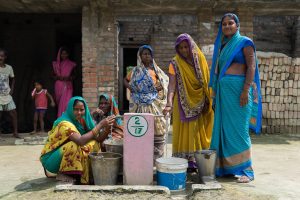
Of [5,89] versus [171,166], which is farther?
[5,89]

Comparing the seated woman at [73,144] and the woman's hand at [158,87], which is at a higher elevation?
the woman's hand at [158,87]

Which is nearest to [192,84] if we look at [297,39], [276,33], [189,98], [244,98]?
[189,98]

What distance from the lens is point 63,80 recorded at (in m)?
7.21

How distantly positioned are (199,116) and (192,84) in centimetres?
40

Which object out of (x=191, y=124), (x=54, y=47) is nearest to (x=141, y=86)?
(x=191, y=124)

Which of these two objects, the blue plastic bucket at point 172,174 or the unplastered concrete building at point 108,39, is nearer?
the blue plastic bucket at point 172,174

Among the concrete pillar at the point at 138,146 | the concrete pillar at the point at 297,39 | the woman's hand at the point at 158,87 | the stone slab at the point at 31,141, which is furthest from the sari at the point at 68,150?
the concrete pillar at the point at 297,39

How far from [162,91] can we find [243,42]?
4.77ft

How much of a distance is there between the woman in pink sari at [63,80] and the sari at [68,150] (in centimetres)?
343

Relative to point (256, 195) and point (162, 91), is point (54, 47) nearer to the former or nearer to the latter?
point (162, 91)

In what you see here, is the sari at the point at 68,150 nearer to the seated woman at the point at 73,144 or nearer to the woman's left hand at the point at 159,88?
the seated woman at the point at 73,144

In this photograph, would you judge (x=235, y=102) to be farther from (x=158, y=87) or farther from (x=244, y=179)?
(x=158, y=87)

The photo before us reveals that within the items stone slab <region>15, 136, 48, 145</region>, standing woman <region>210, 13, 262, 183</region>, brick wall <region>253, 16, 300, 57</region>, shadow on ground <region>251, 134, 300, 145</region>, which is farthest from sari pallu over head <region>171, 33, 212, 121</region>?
brick wall <region>253, 16, 300, 57</region>

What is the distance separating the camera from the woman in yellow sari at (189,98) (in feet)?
13.8
